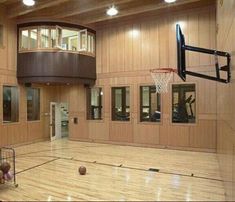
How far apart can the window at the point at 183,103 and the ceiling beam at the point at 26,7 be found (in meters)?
5.36

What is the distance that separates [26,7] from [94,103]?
15.8ft

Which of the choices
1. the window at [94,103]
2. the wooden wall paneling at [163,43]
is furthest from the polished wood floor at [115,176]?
the wooden wall paneling at [163,43]

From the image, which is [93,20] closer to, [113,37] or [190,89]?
[113,37]

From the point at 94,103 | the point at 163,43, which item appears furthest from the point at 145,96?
the point at 94,103

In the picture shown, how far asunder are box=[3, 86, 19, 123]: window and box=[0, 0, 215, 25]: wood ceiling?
2.94 meters

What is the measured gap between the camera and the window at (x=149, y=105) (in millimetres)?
9727

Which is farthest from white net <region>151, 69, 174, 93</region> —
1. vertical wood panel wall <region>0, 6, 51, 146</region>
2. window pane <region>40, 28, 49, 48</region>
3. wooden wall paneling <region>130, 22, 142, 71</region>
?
vertical wood panel wall <region>0, 6, 51, 146</region>

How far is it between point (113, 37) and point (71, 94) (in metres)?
3.38

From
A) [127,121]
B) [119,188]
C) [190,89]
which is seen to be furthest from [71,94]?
[119,188]

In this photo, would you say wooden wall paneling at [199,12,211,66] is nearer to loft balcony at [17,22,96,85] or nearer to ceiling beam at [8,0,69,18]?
loft balcony at [17,22,96,85]

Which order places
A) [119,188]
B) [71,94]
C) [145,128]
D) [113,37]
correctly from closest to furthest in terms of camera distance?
[119,188] < [145,128] < [113,37] < [71,94]

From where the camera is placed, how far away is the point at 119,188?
5066mm

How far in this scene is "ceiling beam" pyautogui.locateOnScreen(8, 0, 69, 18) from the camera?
8.21 metres

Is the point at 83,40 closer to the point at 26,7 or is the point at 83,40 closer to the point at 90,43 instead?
the point at 90,43
